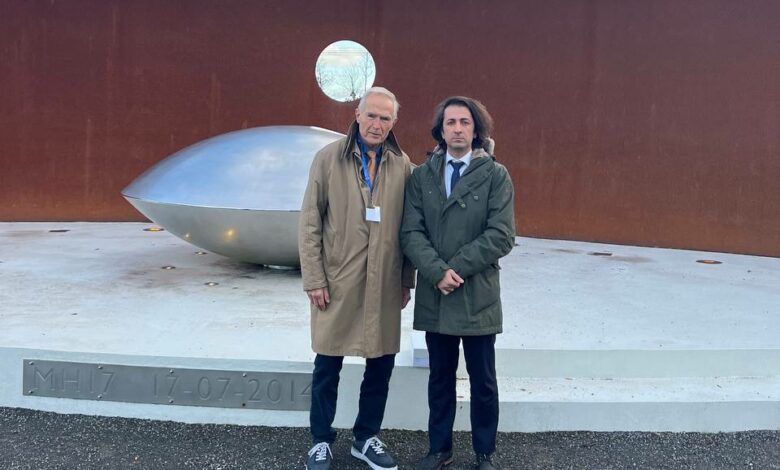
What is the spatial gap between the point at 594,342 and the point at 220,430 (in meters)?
1.97

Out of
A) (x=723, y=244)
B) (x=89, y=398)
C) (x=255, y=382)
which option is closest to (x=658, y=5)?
(x=723, y=244)

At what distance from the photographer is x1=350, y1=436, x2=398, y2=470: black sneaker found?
2650 millimetres

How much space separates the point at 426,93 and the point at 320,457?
20.3ft

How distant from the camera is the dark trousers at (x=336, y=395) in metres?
2.61

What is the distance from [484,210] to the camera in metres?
2.52

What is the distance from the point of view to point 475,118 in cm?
256

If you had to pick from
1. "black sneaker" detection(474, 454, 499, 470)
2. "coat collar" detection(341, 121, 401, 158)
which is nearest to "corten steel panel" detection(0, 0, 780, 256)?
"coat collar" detection(341, 121, 401, 158)

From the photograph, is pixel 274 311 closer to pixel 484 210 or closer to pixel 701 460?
pixel 484 210

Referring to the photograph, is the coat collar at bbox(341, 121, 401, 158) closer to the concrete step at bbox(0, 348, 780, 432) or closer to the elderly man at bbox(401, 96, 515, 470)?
the elderly man at bbox(401, 96, 515, 470)

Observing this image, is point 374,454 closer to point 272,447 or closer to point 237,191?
point 272,447

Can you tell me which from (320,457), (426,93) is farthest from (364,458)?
(426,93)

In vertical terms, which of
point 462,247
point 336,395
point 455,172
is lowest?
point 336,395

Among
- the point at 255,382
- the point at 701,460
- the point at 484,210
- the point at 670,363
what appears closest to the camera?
the point at 484,210

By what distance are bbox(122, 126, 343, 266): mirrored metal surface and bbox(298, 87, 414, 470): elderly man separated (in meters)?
1.83
